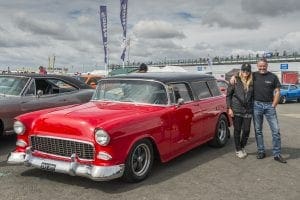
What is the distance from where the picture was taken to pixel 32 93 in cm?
944

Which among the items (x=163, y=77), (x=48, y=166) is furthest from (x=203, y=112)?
(x=48, y=166)

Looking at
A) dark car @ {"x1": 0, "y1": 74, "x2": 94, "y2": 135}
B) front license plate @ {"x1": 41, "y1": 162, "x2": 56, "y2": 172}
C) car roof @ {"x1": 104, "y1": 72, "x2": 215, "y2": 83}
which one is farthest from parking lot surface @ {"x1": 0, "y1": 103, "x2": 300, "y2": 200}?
A: car roof @ {"x1": 104, "y1": 72, "x2": 215, "y2": 83}

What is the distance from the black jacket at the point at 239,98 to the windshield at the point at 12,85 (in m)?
4.45

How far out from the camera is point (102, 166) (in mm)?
5598

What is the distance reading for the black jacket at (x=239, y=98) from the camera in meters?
7.76

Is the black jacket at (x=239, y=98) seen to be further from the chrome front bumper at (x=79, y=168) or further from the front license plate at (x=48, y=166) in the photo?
the front license plate at (x=48, y=166)

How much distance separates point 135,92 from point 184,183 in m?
1.81

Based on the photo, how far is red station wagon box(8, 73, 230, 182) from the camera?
568 cm

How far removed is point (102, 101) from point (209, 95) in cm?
241

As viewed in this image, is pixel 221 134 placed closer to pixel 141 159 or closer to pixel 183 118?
pixel 183 118

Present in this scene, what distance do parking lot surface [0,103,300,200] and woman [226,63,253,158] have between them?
1.37ft

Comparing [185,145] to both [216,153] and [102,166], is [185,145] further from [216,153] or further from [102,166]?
[102,166]

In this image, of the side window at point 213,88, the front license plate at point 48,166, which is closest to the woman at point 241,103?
the side window at point 213,88

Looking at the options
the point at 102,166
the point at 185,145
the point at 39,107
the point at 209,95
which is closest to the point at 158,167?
the point at 185,145
